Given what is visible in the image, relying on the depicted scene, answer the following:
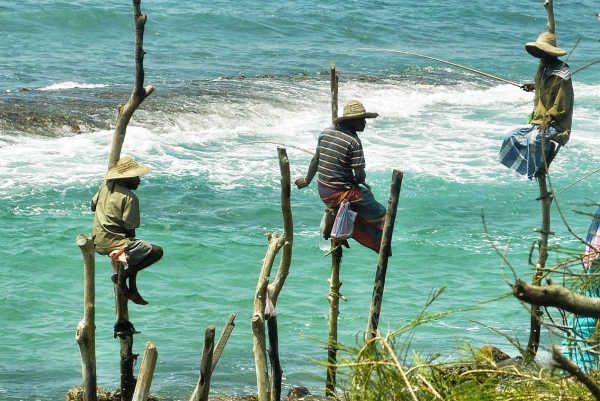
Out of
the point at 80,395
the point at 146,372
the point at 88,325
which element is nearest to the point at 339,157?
the point at 88,325

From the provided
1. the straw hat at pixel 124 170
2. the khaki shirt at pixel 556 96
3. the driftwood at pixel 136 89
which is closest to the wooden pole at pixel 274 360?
the straw hat at pixel 124 170

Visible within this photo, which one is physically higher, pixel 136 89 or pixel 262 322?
pixel 136 89

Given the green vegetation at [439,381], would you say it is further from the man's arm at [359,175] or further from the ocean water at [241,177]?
the man's arm at [359,175]

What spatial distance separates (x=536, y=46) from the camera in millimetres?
6711

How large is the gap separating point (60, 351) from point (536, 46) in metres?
5.06

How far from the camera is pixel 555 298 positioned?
252 cm

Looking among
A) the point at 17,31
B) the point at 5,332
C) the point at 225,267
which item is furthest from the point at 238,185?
the point at 17,31

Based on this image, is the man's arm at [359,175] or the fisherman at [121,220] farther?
the man's arm at [359,175]

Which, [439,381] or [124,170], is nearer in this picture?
[439,381]

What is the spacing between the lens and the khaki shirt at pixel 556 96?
→ 6.79 meters

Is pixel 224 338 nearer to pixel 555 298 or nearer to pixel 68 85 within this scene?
pixel 555 298

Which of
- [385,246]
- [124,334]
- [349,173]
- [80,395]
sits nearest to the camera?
[385,246]

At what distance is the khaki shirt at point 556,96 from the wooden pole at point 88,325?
3076mm

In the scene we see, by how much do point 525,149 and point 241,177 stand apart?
816cm
